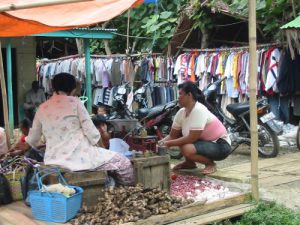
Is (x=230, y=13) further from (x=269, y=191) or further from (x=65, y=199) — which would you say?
(x=65, y=199)

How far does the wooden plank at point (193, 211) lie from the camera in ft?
13.7

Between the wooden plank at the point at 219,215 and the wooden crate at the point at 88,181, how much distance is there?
85cm

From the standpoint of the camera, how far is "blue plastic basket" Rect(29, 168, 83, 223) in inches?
162

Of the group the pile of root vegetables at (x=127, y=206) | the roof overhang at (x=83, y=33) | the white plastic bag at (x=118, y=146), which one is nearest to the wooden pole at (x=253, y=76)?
the pile of root vegetables at (x=127, y=206)

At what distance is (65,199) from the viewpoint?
4.09m

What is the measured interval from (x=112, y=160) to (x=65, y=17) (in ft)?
5.90

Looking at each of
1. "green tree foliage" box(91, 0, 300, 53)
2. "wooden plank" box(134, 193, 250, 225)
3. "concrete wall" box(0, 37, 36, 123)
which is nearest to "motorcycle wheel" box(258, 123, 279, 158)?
"green tree foliage" box(91, 0, 300, 53)

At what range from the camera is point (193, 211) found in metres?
4.45

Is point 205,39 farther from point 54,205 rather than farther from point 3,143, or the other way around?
point 54,205

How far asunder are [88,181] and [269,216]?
174cm

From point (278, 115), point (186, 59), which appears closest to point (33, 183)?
point (278, 115)

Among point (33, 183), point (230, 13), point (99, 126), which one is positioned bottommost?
point (33, 183)

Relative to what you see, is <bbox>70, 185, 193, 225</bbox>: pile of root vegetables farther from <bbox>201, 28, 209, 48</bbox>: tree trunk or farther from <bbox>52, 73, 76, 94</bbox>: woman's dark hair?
<bbox>201, 28, 209, 48</bbox>: tree trunk

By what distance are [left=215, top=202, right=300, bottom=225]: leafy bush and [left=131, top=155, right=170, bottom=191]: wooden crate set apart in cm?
85
